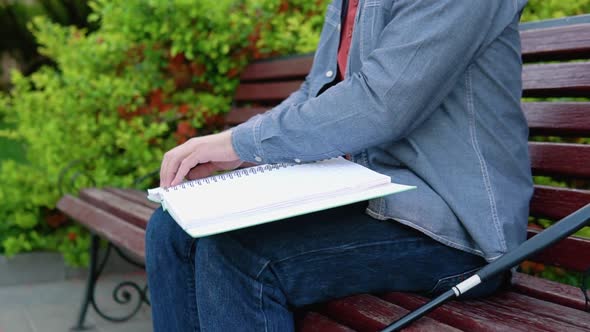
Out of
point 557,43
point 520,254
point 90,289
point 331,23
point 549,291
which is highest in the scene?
point 331,23

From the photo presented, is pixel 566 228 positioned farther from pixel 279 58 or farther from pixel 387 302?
pixel 279 58

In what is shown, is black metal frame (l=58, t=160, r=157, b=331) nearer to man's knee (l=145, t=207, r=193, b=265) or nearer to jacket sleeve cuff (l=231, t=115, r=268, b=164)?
man's knee (l=145, t=207, r=193, b=265)

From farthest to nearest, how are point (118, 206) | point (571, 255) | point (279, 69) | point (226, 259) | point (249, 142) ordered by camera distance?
1. point (279, 69)
2. point (118, 206)
3. point (571, 255)
4. point (249, 142)
5. point (226, 259)

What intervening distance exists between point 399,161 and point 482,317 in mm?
359

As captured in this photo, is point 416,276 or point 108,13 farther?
point 108,13

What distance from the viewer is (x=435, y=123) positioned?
1.50m

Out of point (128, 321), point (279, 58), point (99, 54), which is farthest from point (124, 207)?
point (99, 54)

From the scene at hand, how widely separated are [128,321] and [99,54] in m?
1.48

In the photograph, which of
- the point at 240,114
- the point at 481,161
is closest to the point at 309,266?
the point at 481,161

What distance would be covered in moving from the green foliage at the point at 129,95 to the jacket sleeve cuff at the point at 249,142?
7.39 ft

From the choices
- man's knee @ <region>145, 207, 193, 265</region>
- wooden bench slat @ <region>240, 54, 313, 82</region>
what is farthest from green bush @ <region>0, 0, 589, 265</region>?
man's knee @ <region>145, 207, 193, 265</region>

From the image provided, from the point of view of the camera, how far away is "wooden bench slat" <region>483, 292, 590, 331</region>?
1.43 metres

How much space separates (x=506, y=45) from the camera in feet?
5.02

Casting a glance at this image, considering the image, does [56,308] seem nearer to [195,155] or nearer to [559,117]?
[195,155]
